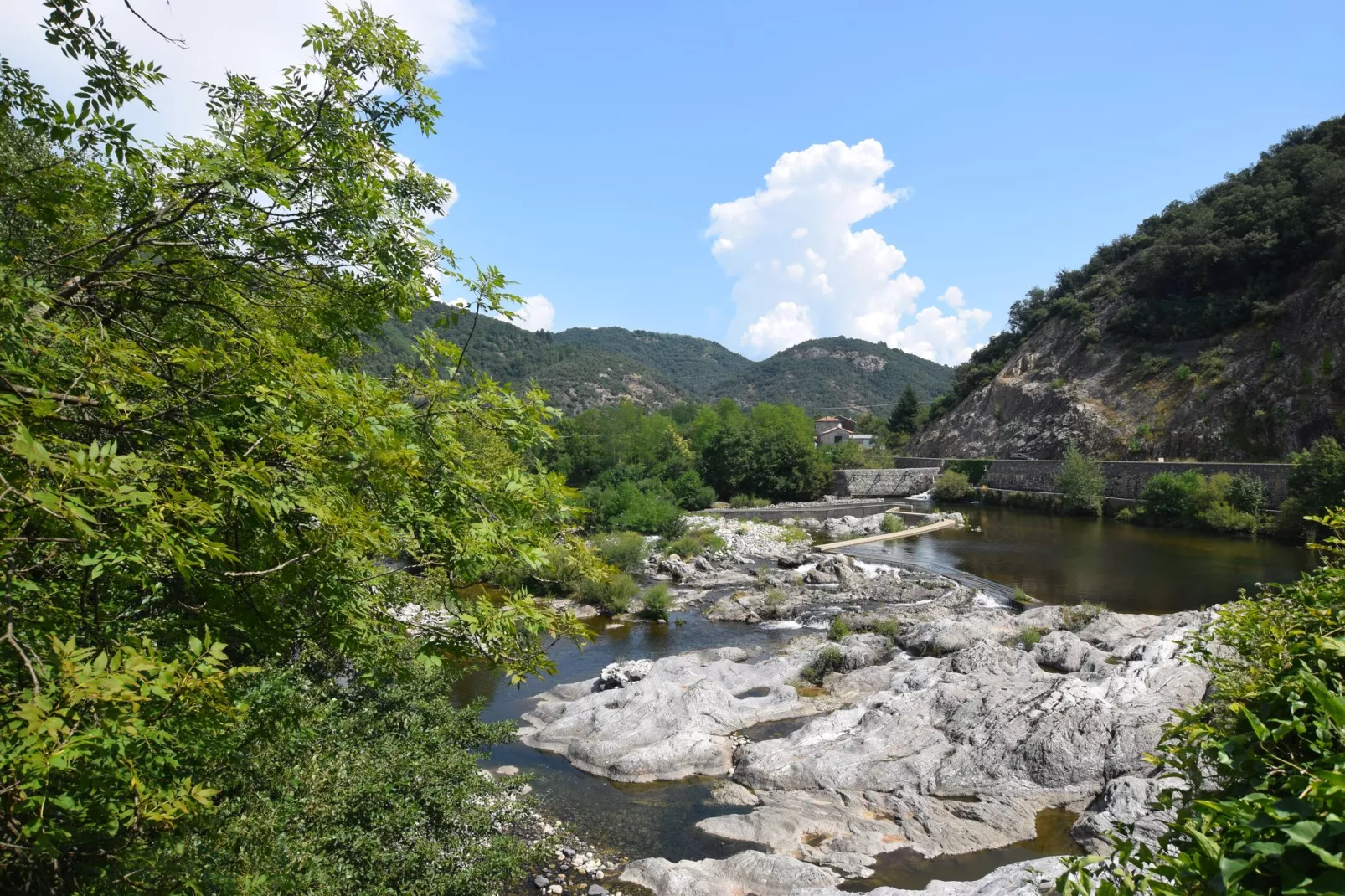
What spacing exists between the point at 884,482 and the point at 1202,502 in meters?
22.2

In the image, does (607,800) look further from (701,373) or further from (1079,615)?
(701,373)

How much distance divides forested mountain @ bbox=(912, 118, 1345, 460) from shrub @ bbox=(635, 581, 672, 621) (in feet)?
121

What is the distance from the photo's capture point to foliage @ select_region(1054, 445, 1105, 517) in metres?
42.3

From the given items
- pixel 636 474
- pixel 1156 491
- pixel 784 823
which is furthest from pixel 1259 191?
pixel 784 823

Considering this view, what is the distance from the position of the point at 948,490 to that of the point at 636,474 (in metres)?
24.0

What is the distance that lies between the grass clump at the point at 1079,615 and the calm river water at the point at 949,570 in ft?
9.74

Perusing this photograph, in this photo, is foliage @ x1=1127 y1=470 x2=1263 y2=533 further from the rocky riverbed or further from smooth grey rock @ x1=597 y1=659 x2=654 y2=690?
smooth grey rock @ x1=597 y1=659 x2=654 y2=690

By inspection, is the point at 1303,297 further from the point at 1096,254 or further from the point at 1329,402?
the point at 1096,254

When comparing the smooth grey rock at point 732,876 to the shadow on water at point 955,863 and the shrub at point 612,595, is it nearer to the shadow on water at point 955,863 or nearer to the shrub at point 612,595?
the shadow on water at point 955,863

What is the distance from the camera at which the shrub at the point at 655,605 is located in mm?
21594

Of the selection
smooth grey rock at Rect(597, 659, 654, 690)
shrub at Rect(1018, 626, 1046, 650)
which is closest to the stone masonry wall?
shrub at Rect(1018, 626, 1046, 650)

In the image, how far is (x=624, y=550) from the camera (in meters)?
27.1

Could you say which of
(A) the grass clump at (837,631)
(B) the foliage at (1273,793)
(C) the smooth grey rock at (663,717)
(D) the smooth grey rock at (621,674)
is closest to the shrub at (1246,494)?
(A) the grass clump at (837,631)

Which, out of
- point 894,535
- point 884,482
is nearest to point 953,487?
point 884,482
